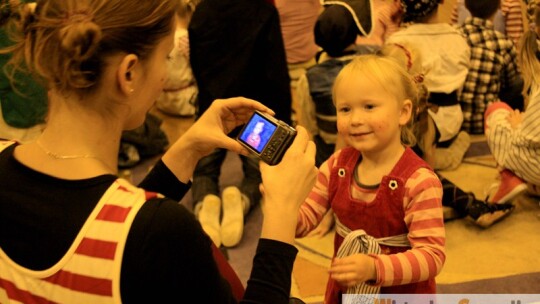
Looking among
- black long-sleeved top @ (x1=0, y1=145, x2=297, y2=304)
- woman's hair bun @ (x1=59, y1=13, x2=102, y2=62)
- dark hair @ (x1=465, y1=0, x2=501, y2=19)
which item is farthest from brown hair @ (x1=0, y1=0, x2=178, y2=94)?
dark hair @ (x1=465, y1=0, x2=501, y2=19)

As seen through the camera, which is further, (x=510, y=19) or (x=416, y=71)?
(x=510, y=19)

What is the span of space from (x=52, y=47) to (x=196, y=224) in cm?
32

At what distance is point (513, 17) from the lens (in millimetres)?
3549

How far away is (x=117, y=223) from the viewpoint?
751 millimetres

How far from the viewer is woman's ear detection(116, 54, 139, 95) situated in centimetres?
83

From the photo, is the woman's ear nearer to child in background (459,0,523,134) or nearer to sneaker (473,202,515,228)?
sneaker (473,202,515,228)

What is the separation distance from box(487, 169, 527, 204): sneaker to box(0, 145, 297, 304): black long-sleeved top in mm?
1861

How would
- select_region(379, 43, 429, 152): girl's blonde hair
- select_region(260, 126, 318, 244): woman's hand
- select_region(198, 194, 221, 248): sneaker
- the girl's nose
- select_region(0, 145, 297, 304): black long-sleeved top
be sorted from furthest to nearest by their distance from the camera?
1. select_region(198, 194, 221, 248): sneaker
2. select_region(379, 43, 429, 152): girl's blonde hair
3. the girl's nose
4. select_region(260, 126, 318, 244): woman's hand
5. select_region(0, 145, 297, 304): black long-sleeved top

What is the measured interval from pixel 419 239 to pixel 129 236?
2.38 feet

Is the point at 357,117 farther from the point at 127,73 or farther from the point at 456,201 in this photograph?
the point at 456,201

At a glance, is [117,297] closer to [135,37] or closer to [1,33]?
[135,37]

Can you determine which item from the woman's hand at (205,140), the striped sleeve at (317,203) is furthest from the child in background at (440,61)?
the woman's hand at (205,140)

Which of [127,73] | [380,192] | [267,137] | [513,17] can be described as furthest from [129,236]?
[513,17]

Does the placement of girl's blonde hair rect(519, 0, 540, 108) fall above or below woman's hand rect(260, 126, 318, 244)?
below
